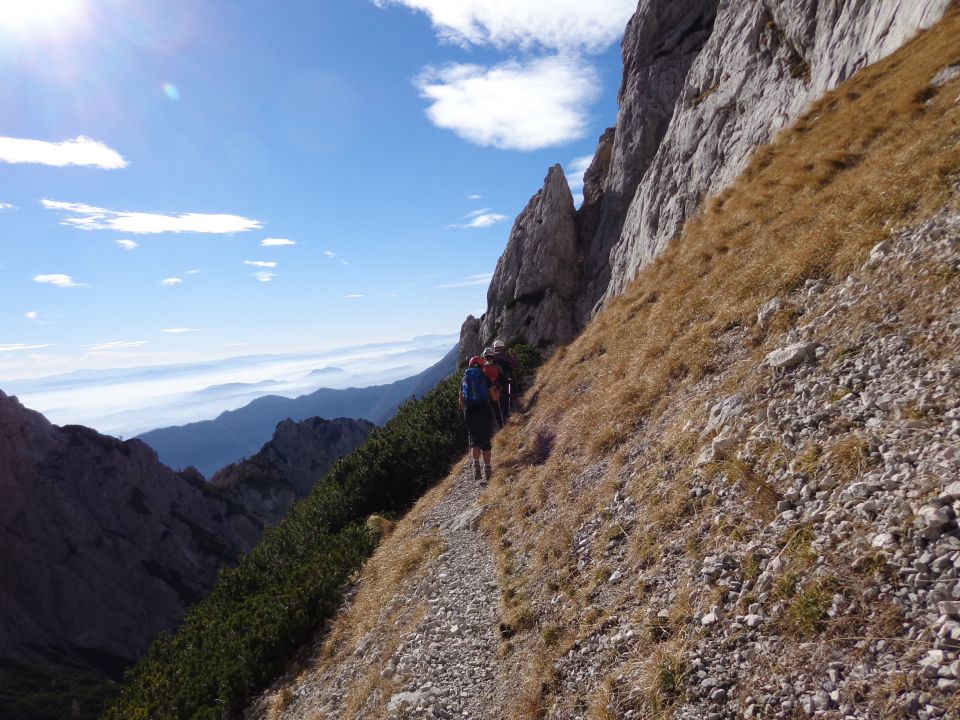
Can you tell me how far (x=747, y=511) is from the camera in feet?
21.1

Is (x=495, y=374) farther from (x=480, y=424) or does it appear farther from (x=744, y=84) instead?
(x=744, y=84)

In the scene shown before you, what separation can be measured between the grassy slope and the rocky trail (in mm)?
590

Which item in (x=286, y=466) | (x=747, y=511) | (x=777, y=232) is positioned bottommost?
(x=286, y=466)

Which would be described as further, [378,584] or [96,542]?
[96,542]

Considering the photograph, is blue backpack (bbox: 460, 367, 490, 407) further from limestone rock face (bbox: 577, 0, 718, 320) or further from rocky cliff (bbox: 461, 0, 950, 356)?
limestone rock face (bbox: 577, 0, 718, 320)

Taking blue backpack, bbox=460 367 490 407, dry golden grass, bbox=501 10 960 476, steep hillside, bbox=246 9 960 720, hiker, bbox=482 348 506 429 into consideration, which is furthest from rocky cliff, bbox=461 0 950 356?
blue backpack, bbox=460 367 490 407

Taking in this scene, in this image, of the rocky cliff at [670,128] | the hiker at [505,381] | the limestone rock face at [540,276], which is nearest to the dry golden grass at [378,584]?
the hiker at [505,381]

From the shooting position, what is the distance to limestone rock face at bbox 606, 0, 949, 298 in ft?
65.9

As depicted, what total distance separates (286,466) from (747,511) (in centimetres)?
11698

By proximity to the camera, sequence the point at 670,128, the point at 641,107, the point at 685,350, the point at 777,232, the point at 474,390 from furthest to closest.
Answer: the point at 641,107 < the point at 670,128 < the point at 474,390 < the point at 777,232 < the point at 685,350

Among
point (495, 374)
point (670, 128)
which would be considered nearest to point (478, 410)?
point (495, 374)

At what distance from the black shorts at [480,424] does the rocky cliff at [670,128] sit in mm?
15163

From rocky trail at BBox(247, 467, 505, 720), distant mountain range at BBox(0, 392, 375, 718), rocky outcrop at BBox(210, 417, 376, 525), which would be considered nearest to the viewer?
rocky trail at BBox(247, 467, 505, 720)

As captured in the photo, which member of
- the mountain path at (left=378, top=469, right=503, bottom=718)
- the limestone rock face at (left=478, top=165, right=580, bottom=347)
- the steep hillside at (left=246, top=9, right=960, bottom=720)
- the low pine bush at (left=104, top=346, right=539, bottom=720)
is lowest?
the low pine bush at (left=104, top=346, right=539, bottom=720)
